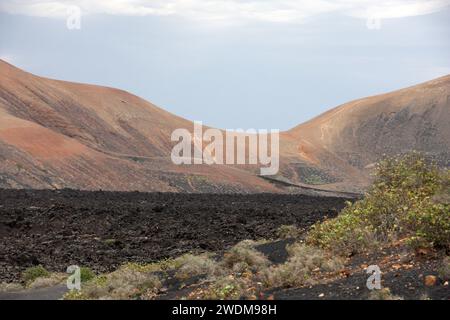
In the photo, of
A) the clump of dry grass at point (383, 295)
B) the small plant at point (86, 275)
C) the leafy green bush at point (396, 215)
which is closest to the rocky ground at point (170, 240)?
the clump of dry grass at point (383, 295)

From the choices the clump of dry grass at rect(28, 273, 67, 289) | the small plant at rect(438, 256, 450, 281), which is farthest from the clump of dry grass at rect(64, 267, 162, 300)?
the small plant at rect(438, 256, 450, 281)

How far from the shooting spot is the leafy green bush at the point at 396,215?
1302cm

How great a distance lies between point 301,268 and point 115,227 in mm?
15764

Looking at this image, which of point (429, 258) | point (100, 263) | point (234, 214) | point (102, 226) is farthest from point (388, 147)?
point (429, 258)

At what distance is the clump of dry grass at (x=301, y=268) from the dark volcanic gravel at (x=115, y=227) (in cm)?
628

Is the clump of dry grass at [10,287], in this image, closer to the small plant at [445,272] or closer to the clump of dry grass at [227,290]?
the clump of dry grass at [227,290]

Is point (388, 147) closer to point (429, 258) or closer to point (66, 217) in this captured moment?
point (66, 217)

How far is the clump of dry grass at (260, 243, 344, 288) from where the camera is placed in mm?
12250

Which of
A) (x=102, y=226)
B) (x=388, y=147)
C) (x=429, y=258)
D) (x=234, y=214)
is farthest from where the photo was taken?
(x=388, y=147)

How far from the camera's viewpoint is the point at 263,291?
11914 mm

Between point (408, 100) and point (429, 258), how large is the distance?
301 ft

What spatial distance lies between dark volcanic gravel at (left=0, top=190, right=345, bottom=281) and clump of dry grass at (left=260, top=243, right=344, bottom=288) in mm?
6283

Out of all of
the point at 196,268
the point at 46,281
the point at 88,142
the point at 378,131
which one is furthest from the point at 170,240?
the point at 378,131

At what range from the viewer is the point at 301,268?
1323 centimetres
